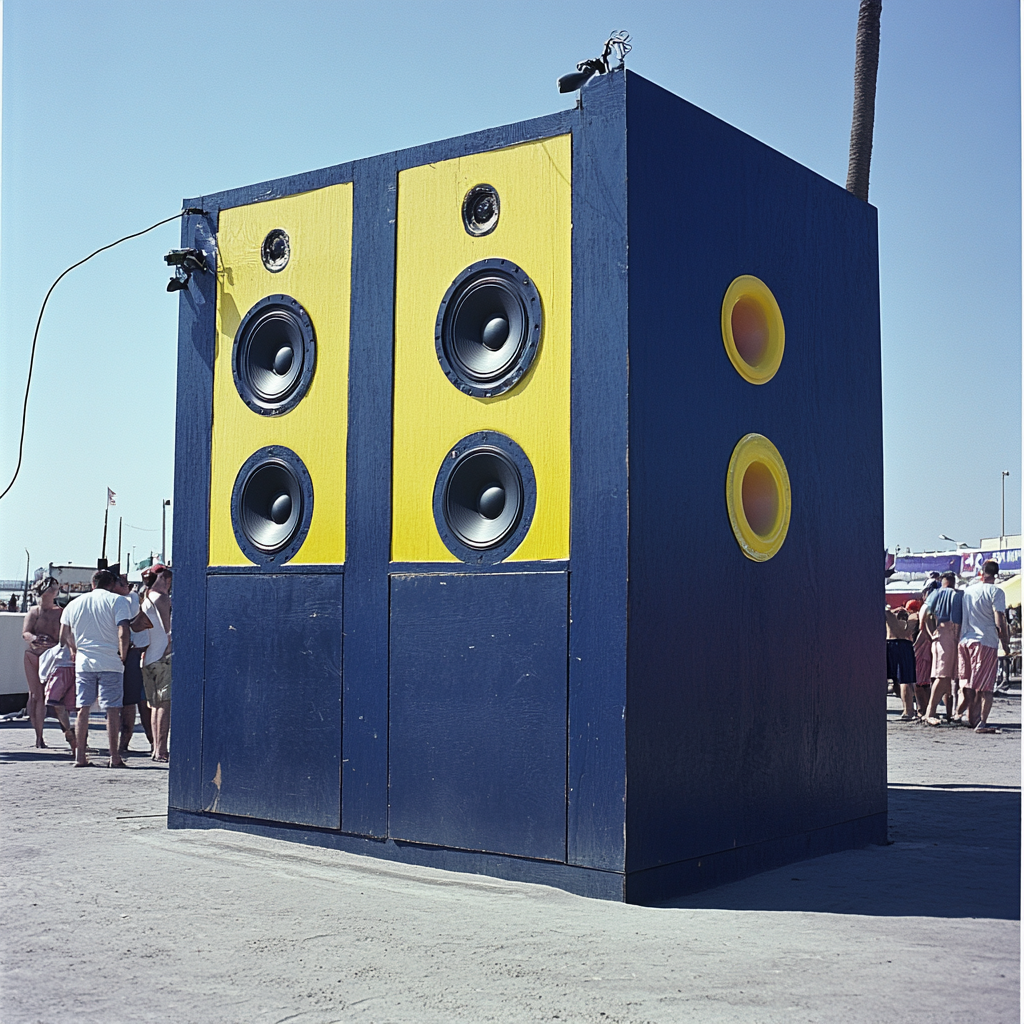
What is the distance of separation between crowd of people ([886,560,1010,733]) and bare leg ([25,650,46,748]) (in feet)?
26.9

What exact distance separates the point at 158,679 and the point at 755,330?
627cm

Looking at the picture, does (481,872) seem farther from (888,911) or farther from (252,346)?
Answer: (252,346)

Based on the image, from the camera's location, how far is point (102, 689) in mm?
9961

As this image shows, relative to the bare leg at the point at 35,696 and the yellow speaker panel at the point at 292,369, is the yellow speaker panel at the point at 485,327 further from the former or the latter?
the bare leg at the point at 35,696

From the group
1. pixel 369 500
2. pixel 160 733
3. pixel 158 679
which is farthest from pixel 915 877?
pixel 160 733

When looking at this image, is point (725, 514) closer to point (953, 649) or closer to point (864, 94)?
point (864, 94)

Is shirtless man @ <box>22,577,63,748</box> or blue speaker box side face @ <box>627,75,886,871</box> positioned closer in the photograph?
blue speaker box side face @ <box>627,75,886,871</box>

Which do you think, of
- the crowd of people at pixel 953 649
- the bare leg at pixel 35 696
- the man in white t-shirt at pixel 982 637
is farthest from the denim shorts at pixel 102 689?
the man in white t-shirt at pixel 982 637

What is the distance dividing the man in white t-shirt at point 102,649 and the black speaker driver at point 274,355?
337cm

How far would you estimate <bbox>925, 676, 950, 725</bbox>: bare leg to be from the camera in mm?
14711

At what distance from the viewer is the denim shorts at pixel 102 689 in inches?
390

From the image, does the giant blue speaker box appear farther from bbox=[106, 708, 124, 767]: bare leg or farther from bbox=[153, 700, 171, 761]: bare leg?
bbox=[153, 700, 171, 761]: bare leg

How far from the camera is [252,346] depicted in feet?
24.1

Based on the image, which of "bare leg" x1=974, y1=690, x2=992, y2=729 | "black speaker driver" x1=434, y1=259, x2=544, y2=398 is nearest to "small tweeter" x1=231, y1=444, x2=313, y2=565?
"black speaker driver" x1=434, y1=259, x2=544, y2=398
